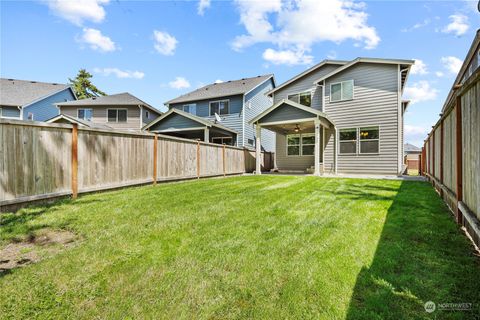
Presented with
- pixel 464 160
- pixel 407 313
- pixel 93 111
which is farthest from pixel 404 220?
pixel 93 111

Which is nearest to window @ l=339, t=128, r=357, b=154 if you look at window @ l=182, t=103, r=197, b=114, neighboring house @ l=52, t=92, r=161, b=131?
window @ l=182, t=103, r=197, b=114

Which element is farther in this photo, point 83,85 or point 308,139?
point 83,85

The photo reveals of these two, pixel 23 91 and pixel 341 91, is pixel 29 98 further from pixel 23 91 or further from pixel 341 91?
pixel 341 91

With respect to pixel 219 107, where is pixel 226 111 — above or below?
below

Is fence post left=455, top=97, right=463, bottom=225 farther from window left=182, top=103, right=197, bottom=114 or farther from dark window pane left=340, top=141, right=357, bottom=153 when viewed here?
window left=182, top=103, right=197, bottom=114

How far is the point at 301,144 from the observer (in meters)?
15.1

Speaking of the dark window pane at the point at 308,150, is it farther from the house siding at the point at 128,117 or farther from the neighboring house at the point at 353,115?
the house siding at the point at 128,117

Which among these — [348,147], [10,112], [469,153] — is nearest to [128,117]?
[10,112]

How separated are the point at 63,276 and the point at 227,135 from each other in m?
15.8

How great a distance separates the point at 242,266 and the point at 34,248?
257cm

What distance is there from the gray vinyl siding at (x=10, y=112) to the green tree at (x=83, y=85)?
1705 cm

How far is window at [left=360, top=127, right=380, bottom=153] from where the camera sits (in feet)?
39.5

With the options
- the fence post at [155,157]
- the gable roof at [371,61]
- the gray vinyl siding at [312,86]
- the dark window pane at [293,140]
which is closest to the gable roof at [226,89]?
the gray vinyl siding at [312,86]

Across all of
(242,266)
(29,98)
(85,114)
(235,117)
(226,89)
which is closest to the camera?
(242,266)
